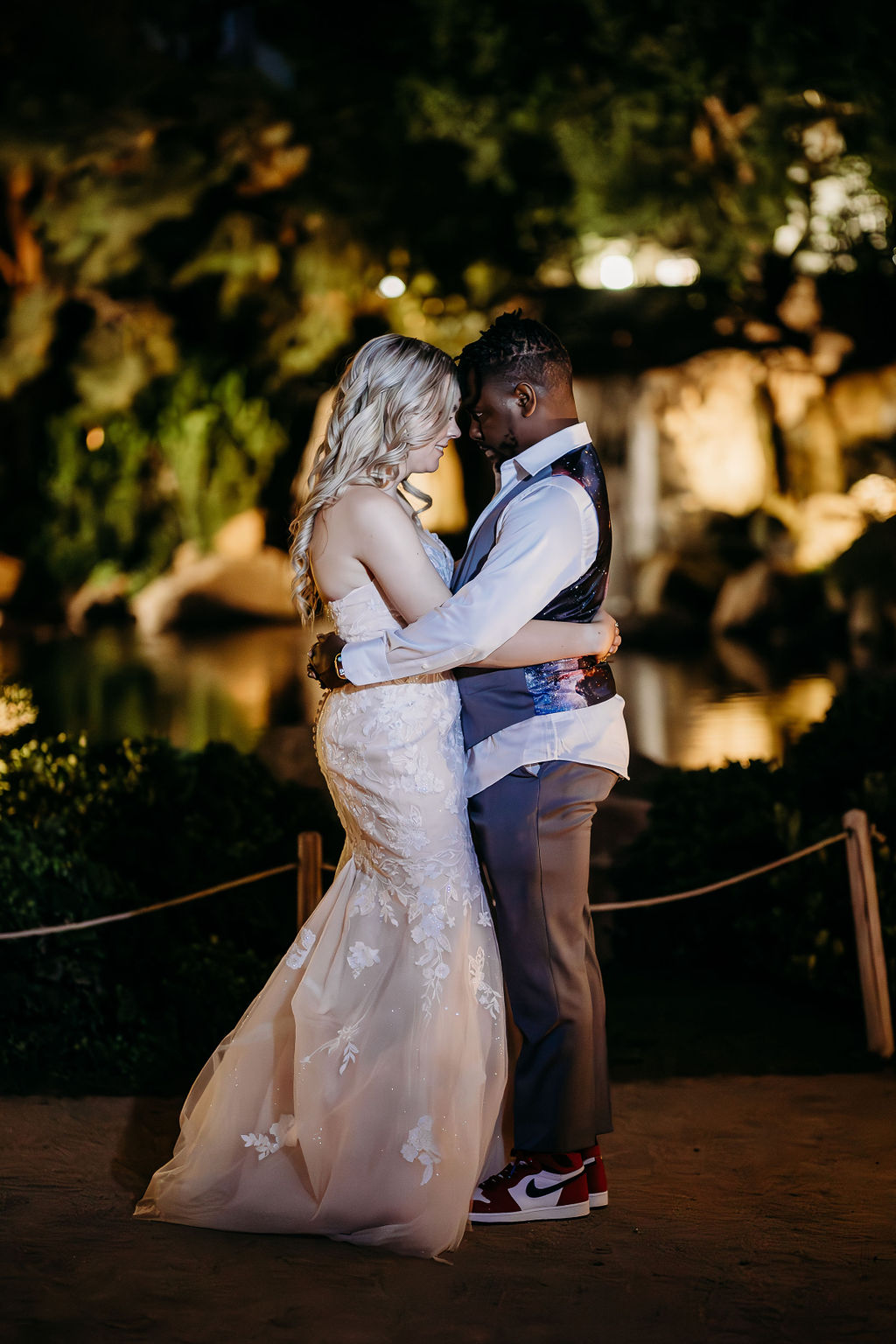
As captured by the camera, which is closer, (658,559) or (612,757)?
(612,757)

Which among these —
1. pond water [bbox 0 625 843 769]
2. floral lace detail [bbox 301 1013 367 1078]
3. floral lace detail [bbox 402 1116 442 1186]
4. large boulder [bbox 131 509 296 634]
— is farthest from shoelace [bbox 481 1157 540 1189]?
large boulder [bbox 131 509 296 634]

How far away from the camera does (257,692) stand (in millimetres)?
14648

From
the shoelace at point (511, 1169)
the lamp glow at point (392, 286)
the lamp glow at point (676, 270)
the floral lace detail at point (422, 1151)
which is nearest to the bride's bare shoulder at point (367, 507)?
the floral lace detail at point (422, 1151)

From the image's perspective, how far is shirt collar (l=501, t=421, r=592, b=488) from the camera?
3.22m

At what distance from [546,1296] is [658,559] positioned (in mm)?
18154

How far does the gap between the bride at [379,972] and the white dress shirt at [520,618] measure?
4.2 inches

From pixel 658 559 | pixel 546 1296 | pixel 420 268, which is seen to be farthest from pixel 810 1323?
pixel 420 268

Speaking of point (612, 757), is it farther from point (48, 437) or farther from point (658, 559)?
point (48, 437)

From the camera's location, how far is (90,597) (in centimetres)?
2292

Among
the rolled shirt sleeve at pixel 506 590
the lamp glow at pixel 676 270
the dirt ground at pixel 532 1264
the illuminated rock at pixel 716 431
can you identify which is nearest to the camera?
the dirt ground at pixel 532 1264

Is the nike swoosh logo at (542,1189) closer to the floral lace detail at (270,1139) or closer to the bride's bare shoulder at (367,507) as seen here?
the floral lace detail at (270,1139)

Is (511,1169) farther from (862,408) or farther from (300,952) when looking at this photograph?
(862,408)

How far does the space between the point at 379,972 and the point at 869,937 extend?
2.14 m

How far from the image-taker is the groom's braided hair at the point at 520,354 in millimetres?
3201
